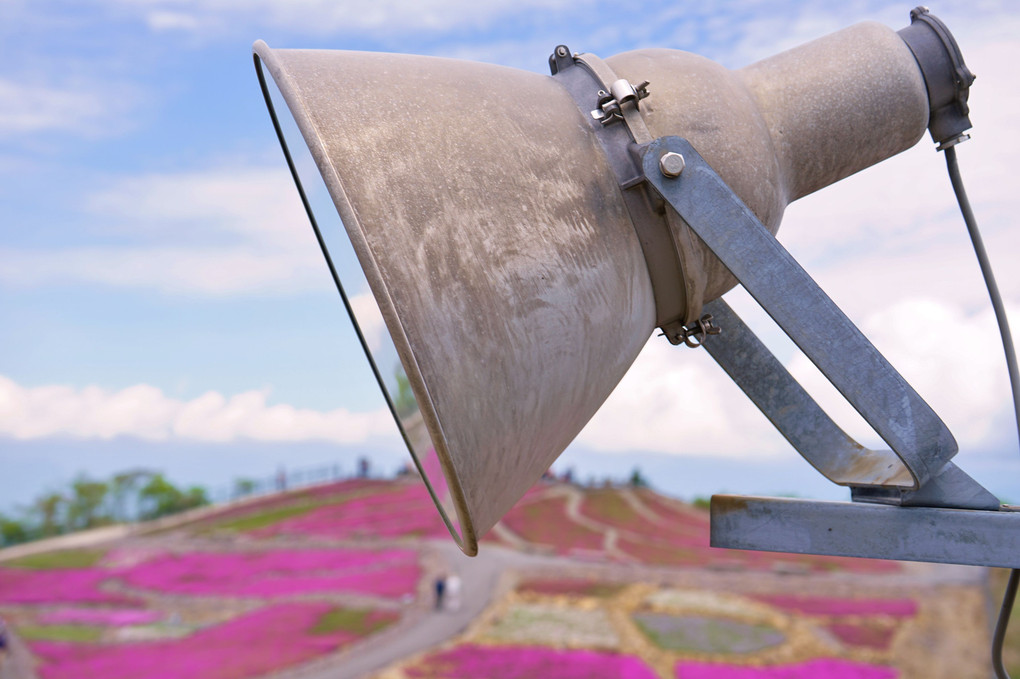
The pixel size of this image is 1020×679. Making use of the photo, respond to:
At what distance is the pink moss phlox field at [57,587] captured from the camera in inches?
601

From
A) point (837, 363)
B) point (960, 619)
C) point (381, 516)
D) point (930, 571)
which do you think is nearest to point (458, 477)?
point (837, 363)

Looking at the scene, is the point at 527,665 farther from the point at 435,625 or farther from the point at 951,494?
the point at 951,494

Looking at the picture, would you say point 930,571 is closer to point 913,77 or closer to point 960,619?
point 960,619

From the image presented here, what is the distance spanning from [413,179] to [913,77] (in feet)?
3.74

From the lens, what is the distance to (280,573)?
16516 millimetres

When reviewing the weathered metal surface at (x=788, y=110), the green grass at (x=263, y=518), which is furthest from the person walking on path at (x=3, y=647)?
the weathered metal surface at (x=788, y=110)

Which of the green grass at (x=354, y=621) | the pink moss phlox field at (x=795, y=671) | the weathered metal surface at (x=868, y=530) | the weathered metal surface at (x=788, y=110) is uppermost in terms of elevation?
the weathered metal surface at (x=788, y=110)

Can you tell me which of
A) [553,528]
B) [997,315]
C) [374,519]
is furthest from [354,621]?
[997,315]

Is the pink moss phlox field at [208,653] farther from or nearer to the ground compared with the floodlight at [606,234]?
nearer to the ground

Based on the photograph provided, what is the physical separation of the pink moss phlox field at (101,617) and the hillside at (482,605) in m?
0.05

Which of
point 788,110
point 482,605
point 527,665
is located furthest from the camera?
point 482,605

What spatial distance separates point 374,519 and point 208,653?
7.15 m

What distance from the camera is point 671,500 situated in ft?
68.3

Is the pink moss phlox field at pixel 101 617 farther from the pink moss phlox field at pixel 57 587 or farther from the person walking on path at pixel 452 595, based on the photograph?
the person walking on path at pixel 452 595
